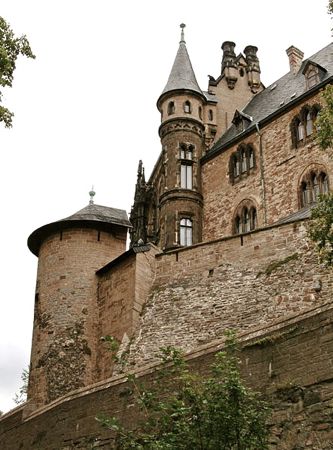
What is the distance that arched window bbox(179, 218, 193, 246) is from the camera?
129 feet

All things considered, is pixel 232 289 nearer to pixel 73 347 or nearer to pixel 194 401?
pixel 73 347

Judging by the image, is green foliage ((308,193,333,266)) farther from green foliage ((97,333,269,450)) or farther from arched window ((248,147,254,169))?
arched window ((248,147,254,169))

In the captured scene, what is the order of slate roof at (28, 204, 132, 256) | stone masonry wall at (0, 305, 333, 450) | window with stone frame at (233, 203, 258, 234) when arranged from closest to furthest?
1. stone masonry wall at (0, 305, 333, 450)
2. slate roof at (28, 204, 132, 256)
3. window with stone frame at (233, 203, 258, 234)

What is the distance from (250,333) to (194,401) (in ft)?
9.70

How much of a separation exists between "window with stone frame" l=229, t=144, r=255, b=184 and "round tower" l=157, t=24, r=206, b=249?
2017 mm

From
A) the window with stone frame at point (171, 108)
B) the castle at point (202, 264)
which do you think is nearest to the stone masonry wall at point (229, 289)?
the castle at point (202, 264)

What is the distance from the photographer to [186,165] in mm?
41031

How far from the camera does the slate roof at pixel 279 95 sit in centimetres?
3819

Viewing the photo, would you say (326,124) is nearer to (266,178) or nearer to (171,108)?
(266,178)

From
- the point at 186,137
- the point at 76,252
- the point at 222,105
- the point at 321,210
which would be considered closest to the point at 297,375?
the point at 321,210

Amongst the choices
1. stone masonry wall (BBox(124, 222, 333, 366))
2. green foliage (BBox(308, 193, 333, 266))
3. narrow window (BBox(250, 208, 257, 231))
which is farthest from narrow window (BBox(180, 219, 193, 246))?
green foliage (BBox(308, 193, 333, 266))

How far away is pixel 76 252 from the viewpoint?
93.0 feet

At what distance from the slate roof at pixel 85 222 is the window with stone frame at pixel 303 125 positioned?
10065 millimetres

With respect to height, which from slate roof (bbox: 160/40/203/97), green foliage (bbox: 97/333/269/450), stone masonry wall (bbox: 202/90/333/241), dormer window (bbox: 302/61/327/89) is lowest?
green foliage (bbox: 97/333/269/450)
